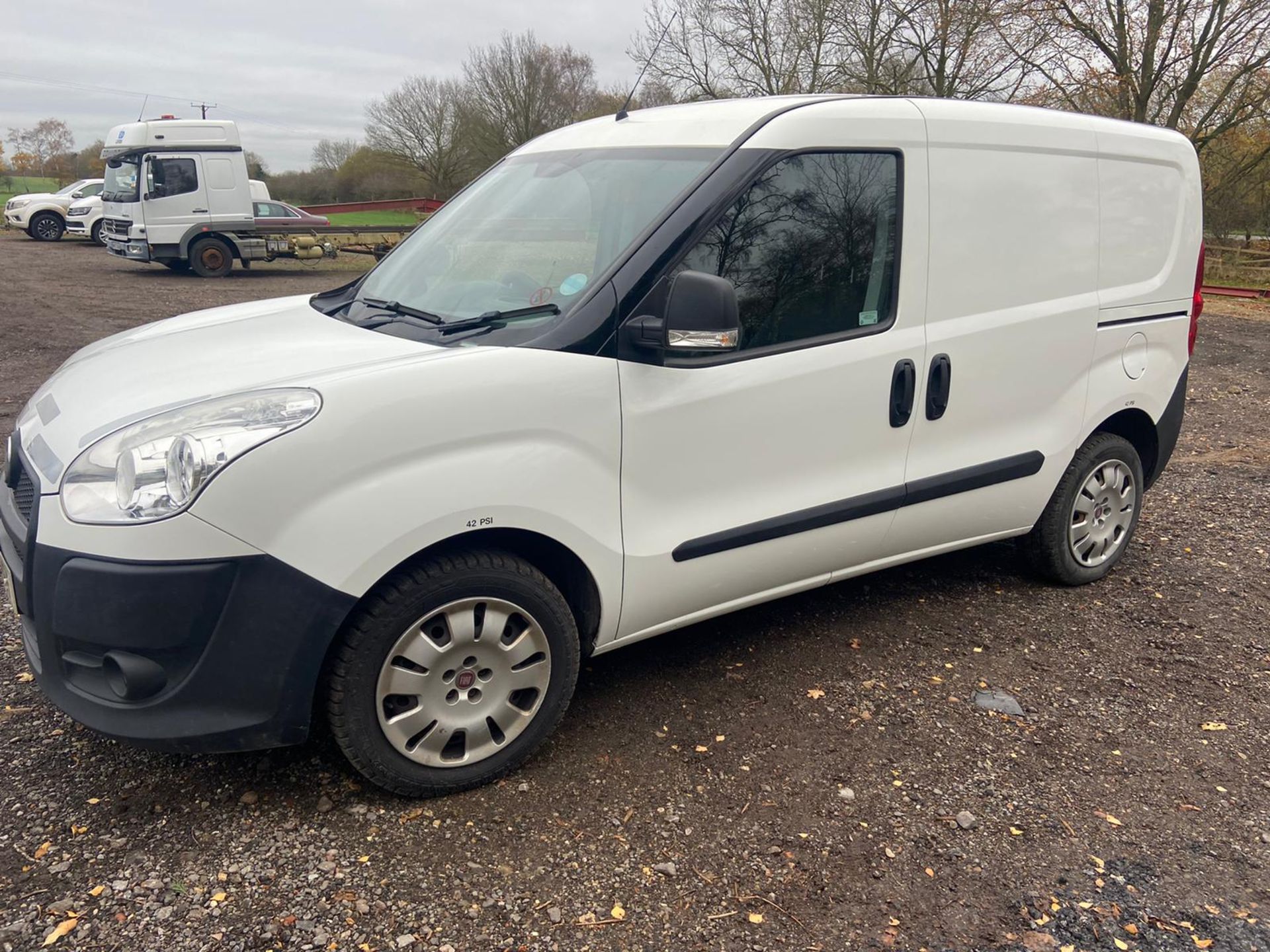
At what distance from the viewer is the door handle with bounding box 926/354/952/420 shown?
11.5ft

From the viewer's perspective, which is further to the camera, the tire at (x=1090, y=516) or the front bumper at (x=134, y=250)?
the front bumper at (x=134, y=250)

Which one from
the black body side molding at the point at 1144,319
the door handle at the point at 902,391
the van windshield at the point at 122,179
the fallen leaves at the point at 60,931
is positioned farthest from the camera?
the van windshield at the point at 122,179

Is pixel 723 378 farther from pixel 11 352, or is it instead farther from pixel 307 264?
pixel 307 264

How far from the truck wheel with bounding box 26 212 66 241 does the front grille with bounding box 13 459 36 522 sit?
29.0m

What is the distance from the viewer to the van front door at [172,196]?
18.7 m

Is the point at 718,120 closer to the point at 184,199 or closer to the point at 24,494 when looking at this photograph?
the point at 24,494

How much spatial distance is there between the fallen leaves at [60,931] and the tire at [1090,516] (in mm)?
3770

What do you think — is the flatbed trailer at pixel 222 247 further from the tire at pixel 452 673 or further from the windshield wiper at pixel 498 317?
the tire at pixel 452 673

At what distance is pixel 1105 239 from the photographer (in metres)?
3.97

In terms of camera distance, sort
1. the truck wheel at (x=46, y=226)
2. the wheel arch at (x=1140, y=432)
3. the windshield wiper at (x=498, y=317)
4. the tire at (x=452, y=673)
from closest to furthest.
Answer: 1. the tire at (x=452, y=673)
2. the windshield wiper at (x=498, y=317)
3. the wheel arch at (x=1140, y=432)
4. the truck wheel at (x=46, y=226)

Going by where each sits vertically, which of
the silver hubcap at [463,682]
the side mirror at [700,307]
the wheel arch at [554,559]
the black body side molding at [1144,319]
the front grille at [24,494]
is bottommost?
the silver hubcap at [463,682]

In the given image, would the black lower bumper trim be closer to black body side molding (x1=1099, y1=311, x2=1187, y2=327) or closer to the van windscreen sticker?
the van windscreen sticker

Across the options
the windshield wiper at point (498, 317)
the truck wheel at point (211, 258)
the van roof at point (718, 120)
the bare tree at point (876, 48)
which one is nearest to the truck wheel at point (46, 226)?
the truck wheel at point (211, 258)

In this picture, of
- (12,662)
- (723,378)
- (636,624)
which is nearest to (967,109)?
(723,378)
